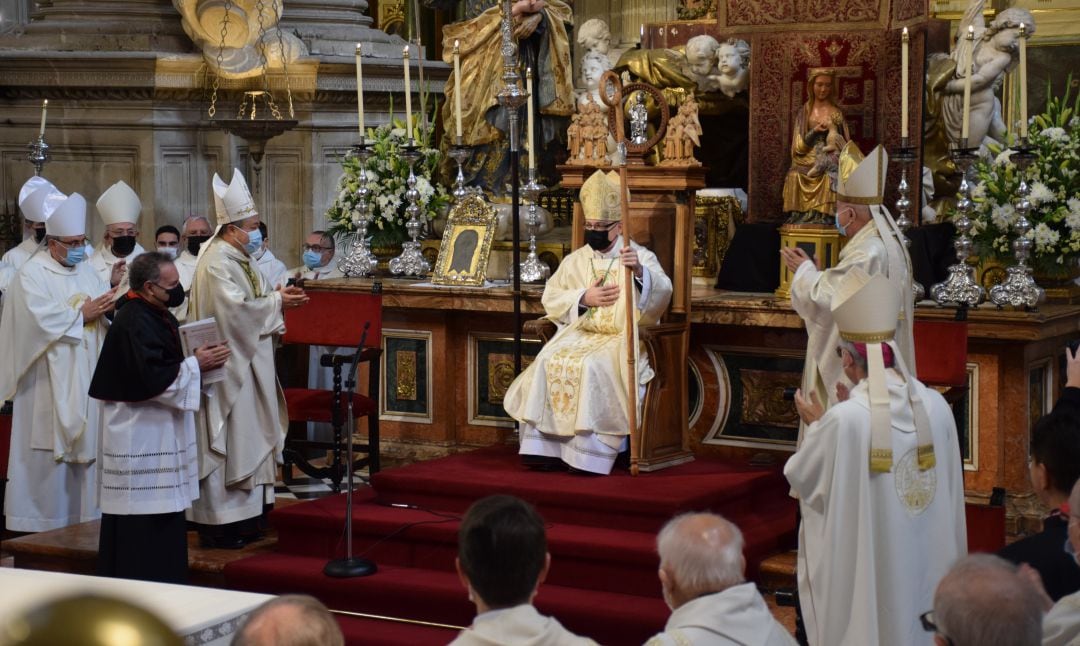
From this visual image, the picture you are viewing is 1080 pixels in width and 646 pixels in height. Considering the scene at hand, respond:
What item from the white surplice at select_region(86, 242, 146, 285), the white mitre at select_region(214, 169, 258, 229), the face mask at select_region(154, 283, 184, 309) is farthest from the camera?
the white surplice at select_region(86, 242, 146, 285)

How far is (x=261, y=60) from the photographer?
41.4 ft

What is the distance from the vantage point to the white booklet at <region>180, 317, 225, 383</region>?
734 cm

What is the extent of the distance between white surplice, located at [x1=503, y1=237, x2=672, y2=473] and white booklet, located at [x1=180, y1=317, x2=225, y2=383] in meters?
1.51

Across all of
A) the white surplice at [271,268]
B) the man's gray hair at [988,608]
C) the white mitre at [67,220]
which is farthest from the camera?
the white surplice at [271,268]

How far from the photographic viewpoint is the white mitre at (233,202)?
25.9ft

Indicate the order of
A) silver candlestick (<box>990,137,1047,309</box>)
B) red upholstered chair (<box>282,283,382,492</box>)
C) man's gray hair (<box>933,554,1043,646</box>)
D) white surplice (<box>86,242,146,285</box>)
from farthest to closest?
white surplice (<box>86,242,146,285</box>), red upholstered chair (<box>282,283,382,492</box>), silver candlestick (<box>990,137,1047,309</box>), man's gray hair (<box>933,554,1043,646</box>)

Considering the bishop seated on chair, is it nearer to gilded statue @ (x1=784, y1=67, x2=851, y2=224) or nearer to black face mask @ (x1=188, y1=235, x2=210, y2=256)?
gilded statue @ (x1=784, y1=67, x2=851, y2=224)

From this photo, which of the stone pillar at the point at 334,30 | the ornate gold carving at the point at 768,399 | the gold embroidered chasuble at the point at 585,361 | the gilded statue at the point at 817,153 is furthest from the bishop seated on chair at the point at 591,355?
the stone pillar at the point at 334,30

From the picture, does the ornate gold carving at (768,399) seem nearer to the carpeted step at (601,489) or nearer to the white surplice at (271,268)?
the carpeted step at (601,489)

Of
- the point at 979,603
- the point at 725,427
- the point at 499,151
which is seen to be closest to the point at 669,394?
the point at 725,427

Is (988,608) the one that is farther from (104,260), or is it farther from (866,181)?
(104,260)

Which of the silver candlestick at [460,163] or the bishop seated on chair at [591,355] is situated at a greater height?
the silver candlestick at [460,163]

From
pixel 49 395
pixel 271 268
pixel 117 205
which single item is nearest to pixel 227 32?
pixel 271 268

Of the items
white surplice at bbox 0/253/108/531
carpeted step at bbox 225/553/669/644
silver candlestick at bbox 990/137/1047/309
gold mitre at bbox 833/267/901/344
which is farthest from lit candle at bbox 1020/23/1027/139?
white surplice at bbox 0/253/108/531
